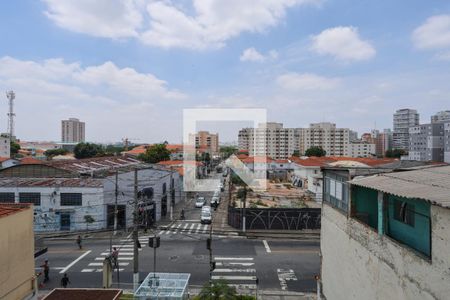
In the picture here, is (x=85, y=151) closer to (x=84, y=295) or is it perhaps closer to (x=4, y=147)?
(x=4, y=147)

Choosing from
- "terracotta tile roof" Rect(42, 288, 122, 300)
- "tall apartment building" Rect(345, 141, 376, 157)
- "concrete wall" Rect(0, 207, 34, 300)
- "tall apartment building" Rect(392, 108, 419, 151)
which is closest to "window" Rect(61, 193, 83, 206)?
"concrete wall" Rect(0, 207, 34, 300)

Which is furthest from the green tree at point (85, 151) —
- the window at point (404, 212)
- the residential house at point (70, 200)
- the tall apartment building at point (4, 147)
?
the window at point (404, 212)

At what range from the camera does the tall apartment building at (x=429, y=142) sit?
78188 millimetres

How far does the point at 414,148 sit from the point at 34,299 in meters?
94.4

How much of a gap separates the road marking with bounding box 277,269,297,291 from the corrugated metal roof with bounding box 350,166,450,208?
29.0 ft

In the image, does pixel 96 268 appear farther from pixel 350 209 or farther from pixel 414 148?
pixel 414 148

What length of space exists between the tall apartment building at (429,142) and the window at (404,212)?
271ft

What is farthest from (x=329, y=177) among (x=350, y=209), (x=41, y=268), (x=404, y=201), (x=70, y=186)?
(x=70, y=186)

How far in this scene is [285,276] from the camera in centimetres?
1762

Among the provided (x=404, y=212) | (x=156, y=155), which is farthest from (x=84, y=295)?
(x=156, y=155)

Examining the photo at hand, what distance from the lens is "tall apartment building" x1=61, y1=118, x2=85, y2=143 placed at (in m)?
172

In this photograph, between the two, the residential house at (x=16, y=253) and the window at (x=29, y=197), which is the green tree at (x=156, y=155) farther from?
the residential house at (x=16, y=253)

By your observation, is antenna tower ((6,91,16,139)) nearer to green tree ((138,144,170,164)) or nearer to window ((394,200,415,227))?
green tree ((138,144,170,164))

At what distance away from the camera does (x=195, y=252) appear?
858 inches
